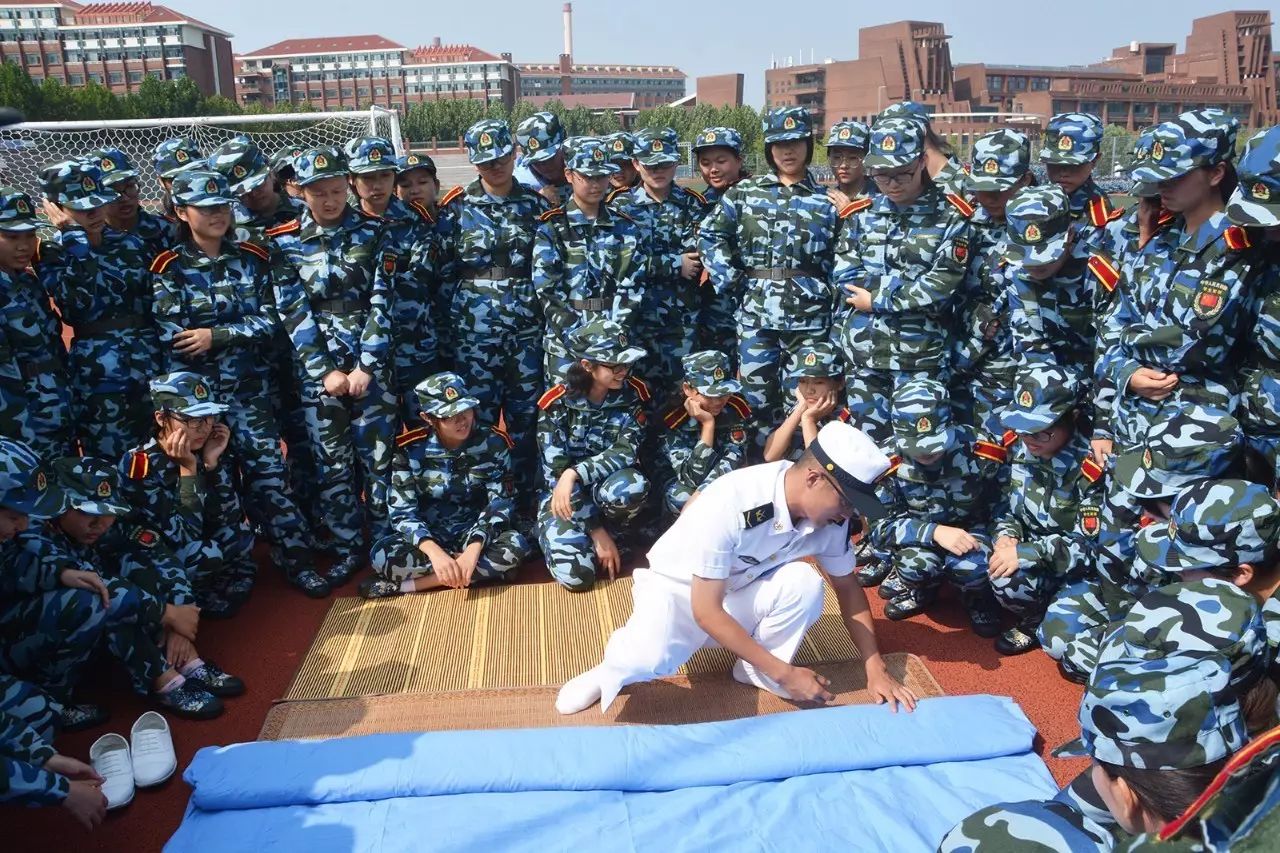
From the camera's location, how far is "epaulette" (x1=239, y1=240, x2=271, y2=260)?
4.51 metres

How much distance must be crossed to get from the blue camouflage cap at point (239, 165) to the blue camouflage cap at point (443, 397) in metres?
1.43

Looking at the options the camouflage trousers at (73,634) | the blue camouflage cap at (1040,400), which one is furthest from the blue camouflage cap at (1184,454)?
the camouflage trousers at (73,634)

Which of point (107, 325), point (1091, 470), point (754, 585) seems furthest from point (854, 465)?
point (107, 325)

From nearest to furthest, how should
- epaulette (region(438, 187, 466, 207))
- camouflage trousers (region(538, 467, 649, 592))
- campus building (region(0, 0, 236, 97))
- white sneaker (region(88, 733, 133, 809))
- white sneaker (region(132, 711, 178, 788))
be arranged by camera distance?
1. white sneaker (region(88, 733, 133, 809))
2. white sneaker (region(132, 711, 178, 788))
3. camouflage trousers (region(538, 467, 649, 592))
4. epaulette (region(438, 187, 466, 207))
5. campus building (region(0, 0, 236, 97))

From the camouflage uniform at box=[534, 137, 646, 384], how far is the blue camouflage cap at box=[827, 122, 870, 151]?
3.95 ft

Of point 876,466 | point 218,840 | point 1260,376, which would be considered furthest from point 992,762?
point 218,840

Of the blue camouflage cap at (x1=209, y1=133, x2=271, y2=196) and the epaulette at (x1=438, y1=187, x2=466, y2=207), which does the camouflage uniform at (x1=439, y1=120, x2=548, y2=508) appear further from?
the blue camouflage cap at (x1=209, y1=133, x2=271, y2=196)

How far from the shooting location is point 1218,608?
1.87 m

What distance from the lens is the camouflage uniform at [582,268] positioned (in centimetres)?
497

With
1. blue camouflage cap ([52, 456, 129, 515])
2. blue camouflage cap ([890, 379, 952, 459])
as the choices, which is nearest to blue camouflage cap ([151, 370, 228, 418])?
blue camouflage cap ([52, 456, 129, 515])

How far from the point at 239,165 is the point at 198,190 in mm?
619

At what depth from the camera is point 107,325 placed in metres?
4.32

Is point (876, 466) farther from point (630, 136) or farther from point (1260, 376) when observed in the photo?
point (630, 136)

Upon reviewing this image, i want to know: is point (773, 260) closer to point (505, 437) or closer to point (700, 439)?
point (700, 439)
